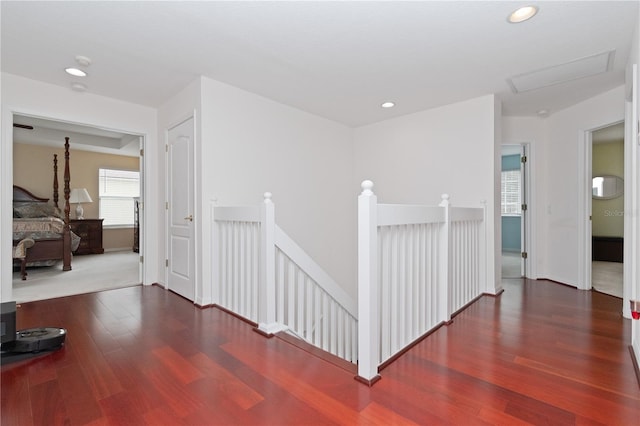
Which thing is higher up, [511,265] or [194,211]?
[194,211]

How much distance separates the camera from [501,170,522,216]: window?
732cm

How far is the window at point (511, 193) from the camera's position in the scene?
7316 millimetres

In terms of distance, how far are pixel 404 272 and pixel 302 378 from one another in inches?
38.0

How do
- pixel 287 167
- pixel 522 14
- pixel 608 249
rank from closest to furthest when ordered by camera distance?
pixel 522 14, pixel 287 167, pixel 608 249

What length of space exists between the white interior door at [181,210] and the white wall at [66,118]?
44cm

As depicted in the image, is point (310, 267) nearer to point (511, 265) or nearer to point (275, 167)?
point (275, 167)

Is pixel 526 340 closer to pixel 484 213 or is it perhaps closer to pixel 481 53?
pixel 484 213

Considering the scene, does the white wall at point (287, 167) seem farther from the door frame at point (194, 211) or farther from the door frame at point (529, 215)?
the door frame at point (529, 215)

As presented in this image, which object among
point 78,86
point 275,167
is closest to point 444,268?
point 275,167

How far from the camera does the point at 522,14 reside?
2.05 m

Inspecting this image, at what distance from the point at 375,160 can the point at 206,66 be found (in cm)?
279

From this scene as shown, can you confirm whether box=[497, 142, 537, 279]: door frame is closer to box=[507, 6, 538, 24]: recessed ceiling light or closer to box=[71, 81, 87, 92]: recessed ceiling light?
box=[507, 6, 538, 24]: recessed ceiling light

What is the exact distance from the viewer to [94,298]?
3.32 metres

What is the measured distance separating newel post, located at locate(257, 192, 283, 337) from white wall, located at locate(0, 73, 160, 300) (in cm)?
221
